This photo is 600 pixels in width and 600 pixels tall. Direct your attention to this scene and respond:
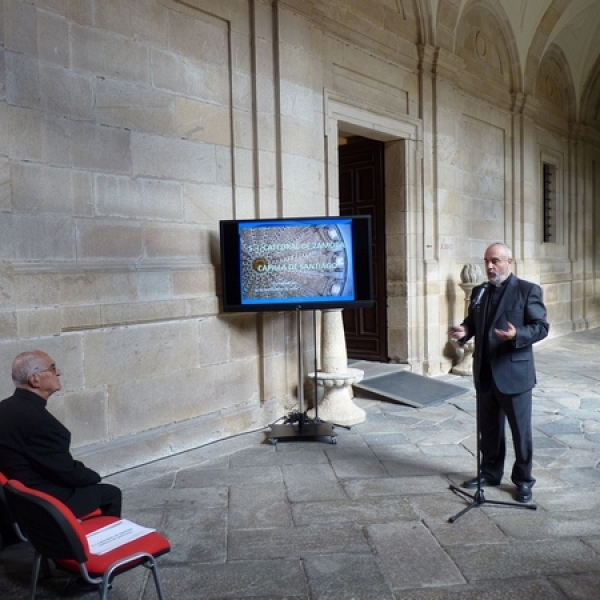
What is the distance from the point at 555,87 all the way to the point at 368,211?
249 inches

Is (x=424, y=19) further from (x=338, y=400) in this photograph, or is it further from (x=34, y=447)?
(x=34, y=447)

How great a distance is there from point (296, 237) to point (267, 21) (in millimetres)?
2146

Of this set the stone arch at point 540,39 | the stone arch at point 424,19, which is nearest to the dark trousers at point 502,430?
the stone arch at point 424,19

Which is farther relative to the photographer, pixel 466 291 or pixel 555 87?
pixel 555 87

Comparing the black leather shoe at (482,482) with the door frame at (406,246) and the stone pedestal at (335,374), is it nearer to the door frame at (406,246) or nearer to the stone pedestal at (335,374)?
the stone pedestal at (335,374)

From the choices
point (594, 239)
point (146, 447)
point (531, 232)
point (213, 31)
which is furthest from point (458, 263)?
point (594, 239)

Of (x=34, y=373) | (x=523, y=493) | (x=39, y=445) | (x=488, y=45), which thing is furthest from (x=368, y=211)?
(x=39, y=445)

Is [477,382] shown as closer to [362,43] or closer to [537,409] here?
[537,409]

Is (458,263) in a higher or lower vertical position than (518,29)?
lower

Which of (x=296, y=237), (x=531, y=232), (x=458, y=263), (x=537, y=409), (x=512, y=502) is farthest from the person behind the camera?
(x=531, y=232)

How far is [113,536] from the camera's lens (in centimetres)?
256

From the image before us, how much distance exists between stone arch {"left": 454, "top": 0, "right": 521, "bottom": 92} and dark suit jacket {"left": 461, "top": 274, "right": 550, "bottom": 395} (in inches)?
237

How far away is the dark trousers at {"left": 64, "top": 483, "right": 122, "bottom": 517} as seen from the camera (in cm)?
277

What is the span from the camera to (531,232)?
10.9 m
